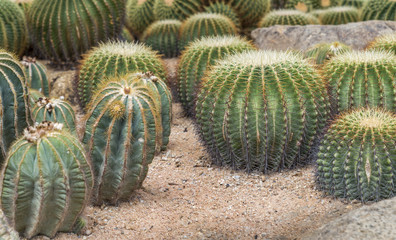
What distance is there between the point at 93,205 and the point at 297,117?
191 cm

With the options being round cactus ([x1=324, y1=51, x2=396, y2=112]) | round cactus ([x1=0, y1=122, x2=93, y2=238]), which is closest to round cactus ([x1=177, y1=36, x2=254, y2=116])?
round cactus ([x1=324, y1=51, x2=396, y2=112])

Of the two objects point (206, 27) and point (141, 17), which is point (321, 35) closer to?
point (206, 27)

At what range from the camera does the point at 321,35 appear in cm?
828

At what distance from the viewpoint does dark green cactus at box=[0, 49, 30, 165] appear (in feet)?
15.1

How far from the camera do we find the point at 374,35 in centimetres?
822

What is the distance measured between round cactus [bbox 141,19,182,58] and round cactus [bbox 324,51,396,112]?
13.8 feet

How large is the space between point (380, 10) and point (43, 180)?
7.90 meters

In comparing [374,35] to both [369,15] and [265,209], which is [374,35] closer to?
[369,15]

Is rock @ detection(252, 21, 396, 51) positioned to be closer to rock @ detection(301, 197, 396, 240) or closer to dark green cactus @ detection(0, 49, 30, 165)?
dark green cactus @ detection(0, 49, 30, 165)

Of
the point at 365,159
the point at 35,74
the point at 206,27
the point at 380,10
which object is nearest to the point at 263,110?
the point at 365,159

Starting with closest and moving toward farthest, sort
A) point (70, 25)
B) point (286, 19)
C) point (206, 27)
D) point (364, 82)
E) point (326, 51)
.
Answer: point (364, 82) < point (326, 51) < point (70, 25) < point (206, 27) < point (286, 19)

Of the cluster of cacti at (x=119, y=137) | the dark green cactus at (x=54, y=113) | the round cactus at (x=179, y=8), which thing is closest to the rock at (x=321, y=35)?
the round cactus at (x=179, y=8)

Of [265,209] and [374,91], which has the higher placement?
[374,91]

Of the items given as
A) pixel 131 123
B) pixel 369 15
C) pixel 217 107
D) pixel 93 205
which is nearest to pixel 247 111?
pixel 217 107
